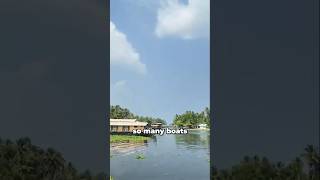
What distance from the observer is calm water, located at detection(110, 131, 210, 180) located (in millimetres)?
57344

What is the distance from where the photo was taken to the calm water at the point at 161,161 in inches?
2258

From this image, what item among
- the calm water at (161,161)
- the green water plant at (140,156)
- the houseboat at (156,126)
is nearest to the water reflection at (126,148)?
the calm water at (161,161)

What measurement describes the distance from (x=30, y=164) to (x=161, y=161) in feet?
180

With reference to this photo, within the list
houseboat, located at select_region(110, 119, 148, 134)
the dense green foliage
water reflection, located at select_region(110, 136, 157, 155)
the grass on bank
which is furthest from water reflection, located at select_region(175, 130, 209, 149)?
A: the dense green foliage

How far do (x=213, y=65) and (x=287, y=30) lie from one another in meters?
2.86

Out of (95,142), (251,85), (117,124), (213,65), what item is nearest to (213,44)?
(213,65)

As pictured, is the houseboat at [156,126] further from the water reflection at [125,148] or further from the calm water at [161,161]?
the water reflection at [125,148]

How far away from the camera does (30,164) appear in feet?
48.2

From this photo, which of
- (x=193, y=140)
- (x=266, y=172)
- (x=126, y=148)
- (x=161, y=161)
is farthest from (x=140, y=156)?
(x=266, y=172)

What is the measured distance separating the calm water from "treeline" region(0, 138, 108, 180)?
36.1 metres

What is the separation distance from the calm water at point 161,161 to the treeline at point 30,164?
118 ft

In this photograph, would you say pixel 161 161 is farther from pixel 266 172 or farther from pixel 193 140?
pixel 266 172

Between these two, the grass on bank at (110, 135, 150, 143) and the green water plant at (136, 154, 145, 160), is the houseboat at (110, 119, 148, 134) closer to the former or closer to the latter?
the grass on bank at (110, 135, 150, 143)

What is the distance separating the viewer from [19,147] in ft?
50.1
